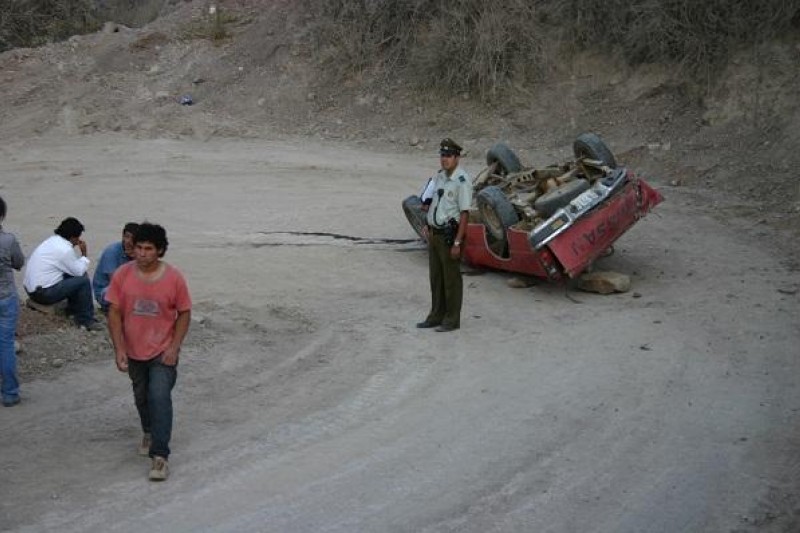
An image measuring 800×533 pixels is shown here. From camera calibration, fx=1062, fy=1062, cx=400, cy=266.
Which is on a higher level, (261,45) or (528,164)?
(261,45)

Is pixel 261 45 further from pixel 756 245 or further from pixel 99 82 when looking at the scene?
pixel 756 245

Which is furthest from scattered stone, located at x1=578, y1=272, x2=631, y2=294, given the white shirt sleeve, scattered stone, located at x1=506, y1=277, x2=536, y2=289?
the white shirt sleeve

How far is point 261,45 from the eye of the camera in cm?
2331

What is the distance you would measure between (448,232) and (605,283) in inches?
91.3

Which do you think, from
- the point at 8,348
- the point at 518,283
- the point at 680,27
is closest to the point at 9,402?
the point at 8,348

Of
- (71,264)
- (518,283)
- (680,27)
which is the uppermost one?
(680,27)

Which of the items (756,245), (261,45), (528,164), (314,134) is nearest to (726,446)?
(756,245)

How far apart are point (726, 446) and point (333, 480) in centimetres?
246

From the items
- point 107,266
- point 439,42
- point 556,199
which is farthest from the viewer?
point 439,42

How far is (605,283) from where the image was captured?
35.6 feet

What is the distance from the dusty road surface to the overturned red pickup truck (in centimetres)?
40

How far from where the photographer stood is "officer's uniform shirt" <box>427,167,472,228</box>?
30.4ft

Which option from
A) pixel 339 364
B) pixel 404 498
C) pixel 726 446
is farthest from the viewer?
pixel 339 364

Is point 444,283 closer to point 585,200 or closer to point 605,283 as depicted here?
point 585,200
